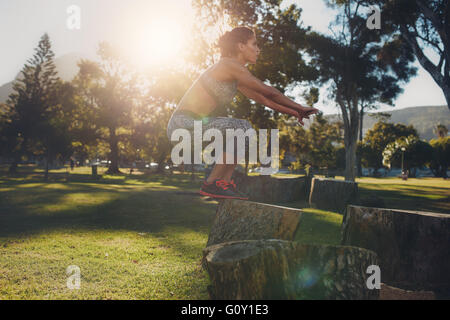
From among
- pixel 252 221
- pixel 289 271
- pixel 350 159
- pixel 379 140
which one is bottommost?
pixel 289 271

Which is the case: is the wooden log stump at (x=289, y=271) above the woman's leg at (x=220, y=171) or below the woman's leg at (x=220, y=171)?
below

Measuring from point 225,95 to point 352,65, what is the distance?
2506 cm

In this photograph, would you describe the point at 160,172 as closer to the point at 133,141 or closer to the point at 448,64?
the point at 133,141

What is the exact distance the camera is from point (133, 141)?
46031mm

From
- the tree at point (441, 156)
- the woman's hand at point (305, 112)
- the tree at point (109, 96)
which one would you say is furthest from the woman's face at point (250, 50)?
the tree at point (441, 156)

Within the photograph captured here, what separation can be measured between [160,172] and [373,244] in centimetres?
4350

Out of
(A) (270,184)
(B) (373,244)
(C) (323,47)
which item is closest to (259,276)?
(B) (373,244)

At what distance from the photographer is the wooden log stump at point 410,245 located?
3641 mm

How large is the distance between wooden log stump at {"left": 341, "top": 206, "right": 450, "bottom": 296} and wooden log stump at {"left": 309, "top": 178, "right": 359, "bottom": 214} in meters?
6.46

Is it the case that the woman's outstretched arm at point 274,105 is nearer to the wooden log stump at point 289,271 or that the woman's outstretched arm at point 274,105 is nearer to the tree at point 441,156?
the wooden log stump at point 289,271

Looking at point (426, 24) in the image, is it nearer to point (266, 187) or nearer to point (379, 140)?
point (266, 187)

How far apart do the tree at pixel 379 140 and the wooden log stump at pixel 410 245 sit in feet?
252

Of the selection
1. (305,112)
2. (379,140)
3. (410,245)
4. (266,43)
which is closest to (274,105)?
(305,112)

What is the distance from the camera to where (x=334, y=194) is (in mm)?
10641
